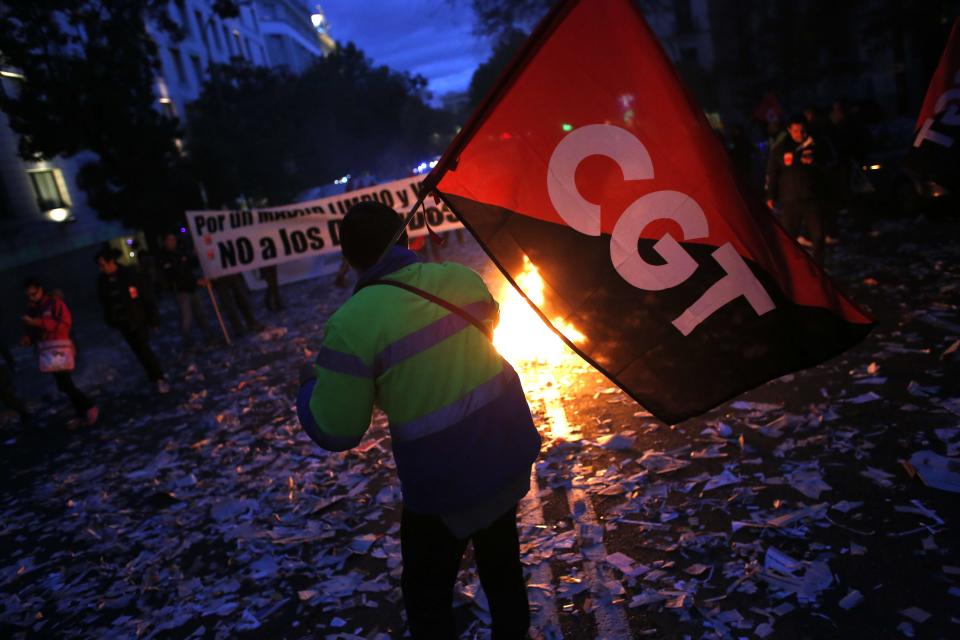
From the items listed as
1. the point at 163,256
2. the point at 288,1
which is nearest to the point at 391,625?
the point at 163,256

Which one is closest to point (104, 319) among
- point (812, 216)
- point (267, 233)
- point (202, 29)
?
point (267, 233)

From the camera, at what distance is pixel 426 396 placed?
7.74ft

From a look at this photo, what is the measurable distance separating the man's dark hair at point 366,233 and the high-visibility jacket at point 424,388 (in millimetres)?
63

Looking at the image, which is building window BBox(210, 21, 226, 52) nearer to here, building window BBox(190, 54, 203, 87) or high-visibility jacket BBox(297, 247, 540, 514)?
building window BBox(190, 54, 203, 87)

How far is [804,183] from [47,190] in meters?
27.8

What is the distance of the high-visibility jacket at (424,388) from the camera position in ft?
7.45

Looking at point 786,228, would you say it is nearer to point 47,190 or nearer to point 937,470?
point 937,470

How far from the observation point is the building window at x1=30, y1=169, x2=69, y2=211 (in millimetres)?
26312

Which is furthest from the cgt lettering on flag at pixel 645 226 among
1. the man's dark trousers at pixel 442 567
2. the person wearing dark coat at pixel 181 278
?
the person wearing dark coat at pixel 181 278

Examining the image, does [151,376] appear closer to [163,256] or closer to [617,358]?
[163,256]

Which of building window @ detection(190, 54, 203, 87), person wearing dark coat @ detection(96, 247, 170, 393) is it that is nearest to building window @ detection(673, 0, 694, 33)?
building window @ detection(190, 54, 203, 87)

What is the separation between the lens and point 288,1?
257 feet

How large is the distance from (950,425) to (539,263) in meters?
3.37

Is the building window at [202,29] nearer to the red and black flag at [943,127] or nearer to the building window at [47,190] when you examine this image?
the building window at [47,190]
